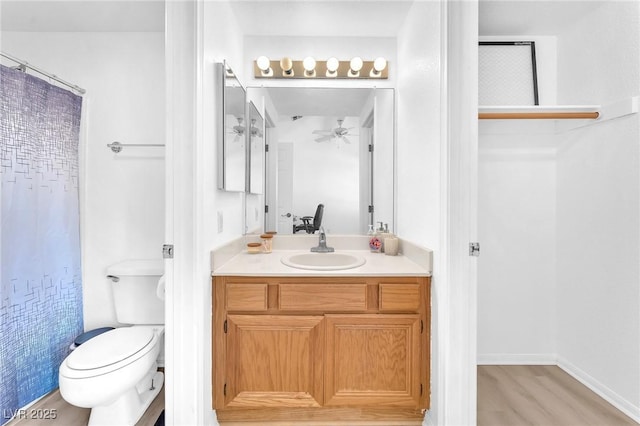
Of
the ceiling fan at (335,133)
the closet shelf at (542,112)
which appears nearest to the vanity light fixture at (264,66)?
the ceiling fan at (335,133)

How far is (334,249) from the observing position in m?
2.19

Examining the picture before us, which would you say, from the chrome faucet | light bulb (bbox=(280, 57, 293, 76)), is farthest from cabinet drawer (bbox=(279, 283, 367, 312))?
light bulb (bbox=(280, 57, 293, 76))

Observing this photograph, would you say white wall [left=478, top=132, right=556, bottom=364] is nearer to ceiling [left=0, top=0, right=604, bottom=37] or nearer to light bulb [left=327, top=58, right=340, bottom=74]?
ceiling [left=0, top=0, right=604, bottom=37]

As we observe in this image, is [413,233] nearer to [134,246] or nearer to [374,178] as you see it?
[374,178]

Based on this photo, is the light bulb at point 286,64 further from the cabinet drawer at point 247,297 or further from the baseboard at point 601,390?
the baseboard at point 601,390

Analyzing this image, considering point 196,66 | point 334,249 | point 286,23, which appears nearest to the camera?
point 196,66

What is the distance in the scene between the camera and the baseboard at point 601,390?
1676 mm

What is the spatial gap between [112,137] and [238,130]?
0.95 metres

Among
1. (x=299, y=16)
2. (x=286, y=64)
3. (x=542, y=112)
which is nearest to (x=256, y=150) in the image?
(x=286, y=64)

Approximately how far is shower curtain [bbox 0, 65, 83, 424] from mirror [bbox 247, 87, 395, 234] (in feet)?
4.02

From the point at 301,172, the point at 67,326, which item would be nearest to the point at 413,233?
the point at 301,172

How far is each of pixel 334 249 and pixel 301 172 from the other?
605mm

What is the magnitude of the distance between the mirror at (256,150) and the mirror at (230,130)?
0.34ft

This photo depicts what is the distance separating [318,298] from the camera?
1.56 metres
